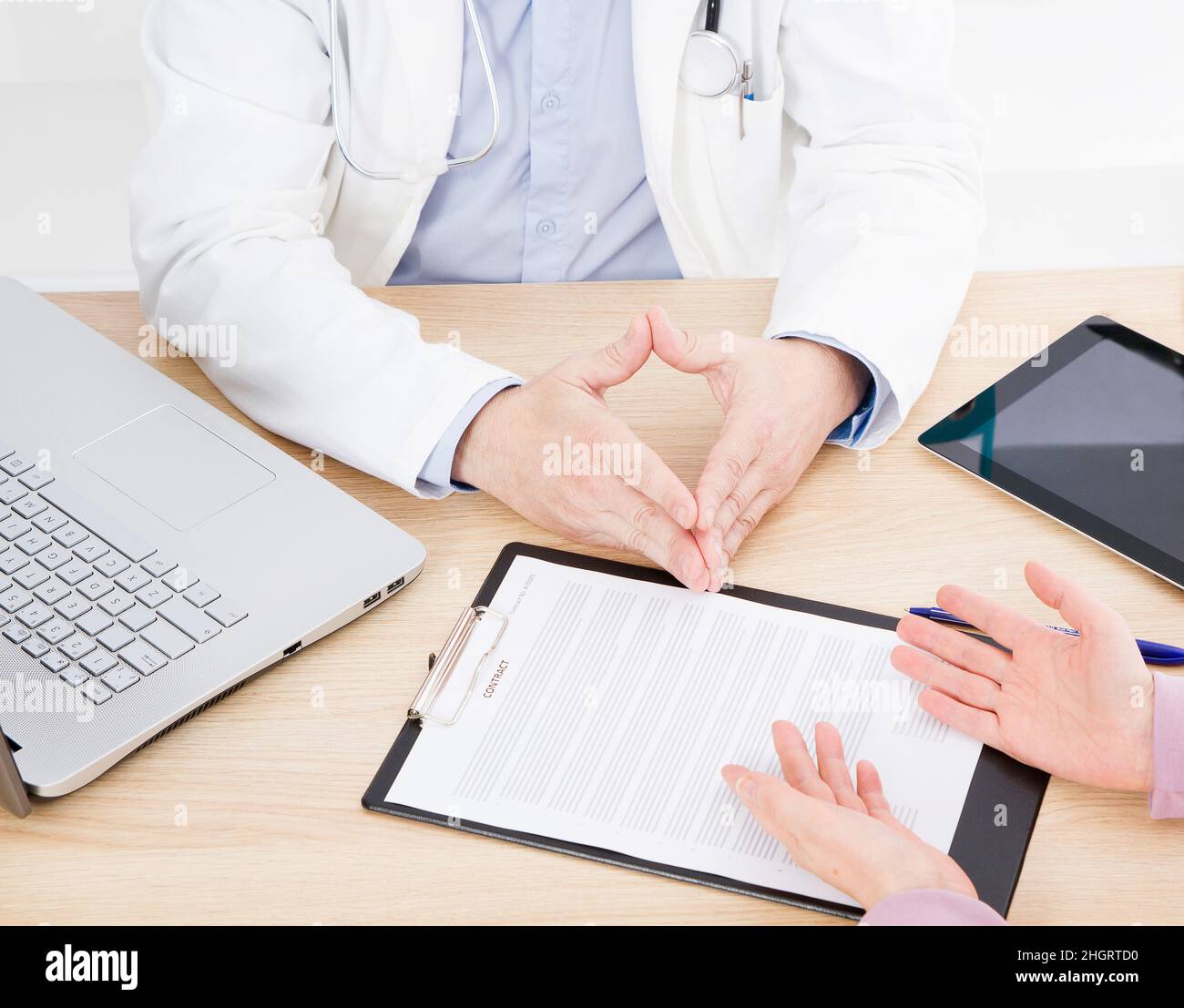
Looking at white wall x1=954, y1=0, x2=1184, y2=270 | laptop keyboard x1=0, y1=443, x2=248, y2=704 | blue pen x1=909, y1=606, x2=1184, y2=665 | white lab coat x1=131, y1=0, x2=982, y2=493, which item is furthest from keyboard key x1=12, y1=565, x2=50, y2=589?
white wall x1=954, y1=0, x2=1184, y2=270

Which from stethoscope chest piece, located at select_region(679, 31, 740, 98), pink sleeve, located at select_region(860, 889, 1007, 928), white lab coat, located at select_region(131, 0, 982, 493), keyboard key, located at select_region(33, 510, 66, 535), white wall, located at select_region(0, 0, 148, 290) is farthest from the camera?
white wall, located at select_region(0, 0, 148, 290)

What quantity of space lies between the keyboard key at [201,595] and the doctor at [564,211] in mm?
187

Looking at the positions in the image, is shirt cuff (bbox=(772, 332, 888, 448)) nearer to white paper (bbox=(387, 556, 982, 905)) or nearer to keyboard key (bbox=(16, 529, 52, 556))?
white paper (bbox=(387, 556, 982, 905))

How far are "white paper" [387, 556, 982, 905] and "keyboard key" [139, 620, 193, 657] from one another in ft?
0.59

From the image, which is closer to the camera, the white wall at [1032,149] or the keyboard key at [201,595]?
the keyboard key at [201,595]

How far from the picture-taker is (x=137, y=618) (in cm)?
77

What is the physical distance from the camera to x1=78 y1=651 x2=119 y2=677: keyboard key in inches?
29.0

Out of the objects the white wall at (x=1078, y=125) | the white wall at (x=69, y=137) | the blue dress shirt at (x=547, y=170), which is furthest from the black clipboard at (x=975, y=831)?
the white wall at (x=1078, y=125)

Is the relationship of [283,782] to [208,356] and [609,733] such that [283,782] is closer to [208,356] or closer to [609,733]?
[609,733]

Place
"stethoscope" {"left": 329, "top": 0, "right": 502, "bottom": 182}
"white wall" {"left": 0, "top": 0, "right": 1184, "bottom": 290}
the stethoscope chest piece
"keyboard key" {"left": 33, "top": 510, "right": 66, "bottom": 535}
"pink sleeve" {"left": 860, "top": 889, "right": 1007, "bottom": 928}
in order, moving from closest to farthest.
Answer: "pink sleeve" {"left": 860, "top": 889, "right": 1007, "bottom": 928}
"keyboard key" {"left": 33, "top": 510, "right": 66, "bottom": 535}
"stethoscope" {"left": 329, "top": 0, "right": 502, "bottom": 182}
the stethoscope chest piece
"white wall" {"left": 0, "top": 0, "right": 1184, "bottom": 290}

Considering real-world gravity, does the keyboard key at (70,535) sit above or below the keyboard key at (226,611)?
above

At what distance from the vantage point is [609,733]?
0.73m

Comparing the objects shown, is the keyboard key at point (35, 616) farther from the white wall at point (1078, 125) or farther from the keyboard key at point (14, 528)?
the white wall at point (1078, 125)

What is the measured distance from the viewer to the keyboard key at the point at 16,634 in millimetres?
752
